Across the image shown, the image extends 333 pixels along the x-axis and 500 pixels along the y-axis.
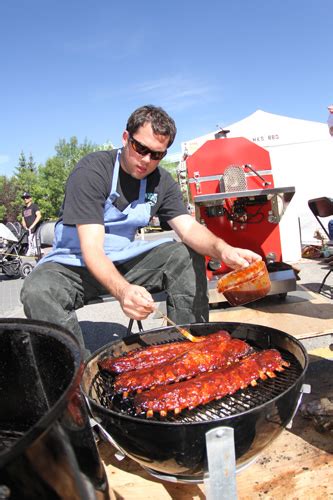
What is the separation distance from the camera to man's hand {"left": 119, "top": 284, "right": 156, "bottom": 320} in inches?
81.0

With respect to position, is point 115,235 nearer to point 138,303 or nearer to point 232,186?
point 138,303

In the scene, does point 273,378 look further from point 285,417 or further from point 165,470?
point 165,470

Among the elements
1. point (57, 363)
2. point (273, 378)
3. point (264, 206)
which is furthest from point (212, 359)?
point (264, 206)

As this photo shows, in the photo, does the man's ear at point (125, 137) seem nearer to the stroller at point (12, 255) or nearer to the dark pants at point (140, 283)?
the dark pants at point (140, 283)

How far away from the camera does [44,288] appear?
2592 millimetres

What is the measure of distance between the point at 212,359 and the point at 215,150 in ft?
11.2

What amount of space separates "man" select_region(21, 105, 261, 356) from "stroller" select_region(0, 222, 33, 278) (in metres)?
8.44

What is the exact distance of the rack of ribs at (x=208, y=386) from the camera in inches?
67.9

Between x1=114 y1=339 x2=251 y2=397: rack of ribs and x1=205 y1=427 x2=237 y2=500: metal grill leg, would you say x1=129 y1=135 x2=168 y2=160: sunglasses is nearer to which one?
x1=114 y1=339 x2=251 y2=397: rack of ribs

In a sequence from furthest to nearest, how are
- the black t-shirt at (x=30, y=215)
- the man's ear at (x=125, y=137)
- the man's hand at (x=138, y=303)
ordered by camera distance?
the black t-shirt at (x=30, y=215)
the man's ear at (x=125, y=137)
the man's hand at (x=138, y=303)

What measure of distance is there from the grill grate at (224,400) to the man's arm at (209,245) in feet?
2.57

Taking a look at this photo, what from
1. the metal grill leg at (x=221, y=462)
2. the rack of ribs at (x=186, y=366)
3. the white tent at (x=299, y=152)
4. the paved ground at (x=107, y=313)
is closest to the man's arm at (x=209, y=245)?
the rack of ribs at (x=186, y=366)

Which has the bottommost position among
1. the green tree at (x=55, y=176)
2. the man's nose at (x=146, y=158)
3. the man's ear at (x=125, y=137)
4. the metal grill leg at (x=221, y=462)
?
the metal grill leg at (x=221, y=462)

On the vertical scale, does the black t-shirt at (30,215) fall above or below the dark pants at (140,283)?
above
